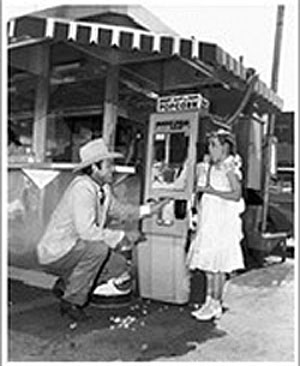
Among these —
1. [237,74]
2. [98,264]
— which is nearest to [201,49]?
[237,74]

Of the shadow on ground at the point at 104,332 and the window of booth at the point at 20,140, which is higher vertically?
the window of booth at the point at 20,140

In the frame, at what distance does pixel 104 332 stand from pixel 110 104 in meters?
2.24

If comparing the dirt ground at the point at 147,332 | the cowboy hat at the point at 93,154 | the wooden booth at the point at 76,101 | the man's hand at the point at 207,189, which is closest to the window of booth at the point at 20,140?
the wooden booth at the point at 76,101

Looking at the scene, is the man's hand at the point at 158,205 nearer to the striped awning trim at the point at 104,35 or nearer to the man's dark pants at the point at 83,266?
the man's dark pants at the point at 83,266

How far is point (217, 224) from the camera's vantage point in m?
3.54

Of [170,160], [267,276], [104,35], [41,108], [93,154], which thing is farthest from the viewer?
[267,276]

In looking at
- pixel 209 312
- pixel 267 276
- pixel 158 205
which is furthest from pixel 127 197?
pixel 267 276

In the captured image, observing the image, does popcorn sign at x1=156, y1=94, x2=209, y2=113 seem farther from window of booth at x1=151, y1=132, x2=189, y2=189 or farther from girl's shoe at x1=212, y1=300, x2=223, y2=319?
girl's shoe at x1=212, y1=300, x2=223, y2=319

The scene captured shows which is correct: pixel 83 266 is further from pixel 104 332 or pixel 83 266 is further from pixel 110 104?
pixel 110 104

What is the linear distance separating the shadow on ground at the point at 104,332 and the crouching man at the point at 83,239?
0.18 metres

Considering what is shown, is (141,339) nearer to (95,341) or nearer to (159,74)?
(95,341)

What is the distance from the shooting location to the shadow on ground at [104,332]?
109 inches

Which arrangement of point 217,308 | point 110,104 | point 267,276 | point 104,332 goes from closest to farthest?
point 104,332, point 217,308, point 110,104, point 267,276

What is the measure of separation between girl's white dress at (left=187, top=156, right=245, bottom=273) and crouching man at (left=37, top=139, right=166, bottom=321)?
1.93 ft
